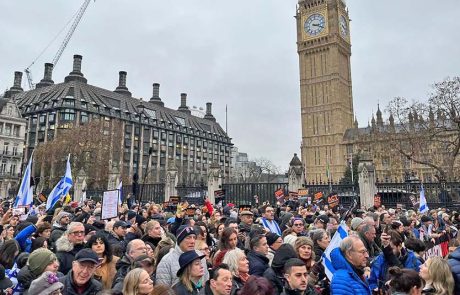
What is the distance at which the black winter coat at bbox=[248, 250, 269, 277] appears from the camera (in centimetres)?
489

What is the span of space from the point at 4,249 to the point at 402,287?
5.02m

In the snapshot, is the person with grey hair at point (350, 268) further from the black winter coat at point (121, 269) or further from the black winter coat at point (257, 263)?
the black winter coat at point (121, 269)

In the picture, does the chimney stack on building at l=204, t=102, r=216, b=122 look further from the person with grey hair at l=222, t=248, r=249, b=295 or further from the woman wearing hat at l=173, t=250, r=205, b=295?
the woman wearing hat at l=173, t=250, r=205, b=295

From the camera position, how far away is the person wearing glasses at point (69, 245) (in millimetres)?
5543

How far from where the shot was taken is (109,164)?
4134 cm

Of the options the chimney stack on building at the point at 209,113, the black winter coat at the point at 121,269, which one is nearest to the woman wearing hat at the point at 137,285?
the black winter coat at the point at 121,269

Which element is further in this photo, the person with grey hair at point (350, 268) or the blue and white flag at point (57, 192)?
the blue and white flag at point (57, 192)

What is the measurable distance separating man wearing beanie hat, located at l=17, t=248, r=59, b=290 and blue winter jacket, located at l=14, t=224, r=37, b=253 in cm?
223

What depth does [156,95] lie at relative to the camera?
10775 centimetres

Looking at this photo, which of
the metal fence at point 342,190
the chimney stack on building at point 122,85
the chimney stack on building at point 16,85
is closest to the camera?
the metal fence at point 342,190

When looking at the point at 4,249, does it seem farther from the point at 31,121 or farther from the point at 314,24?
the point at 314,24

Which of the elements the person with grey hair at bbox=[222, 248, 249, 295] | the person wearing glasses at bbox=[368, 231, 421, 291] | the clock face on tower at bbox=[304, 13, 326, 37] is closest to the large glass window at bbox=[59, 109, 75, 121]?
the clock face on tower at bbox=[304, 13, 326, 37]

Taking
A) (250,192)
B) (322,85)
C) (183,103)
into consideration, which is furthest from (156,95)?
(250,192)

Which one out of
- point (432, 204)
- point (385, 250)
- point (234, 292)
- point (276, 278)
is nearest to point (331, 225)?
point (385, 250)
